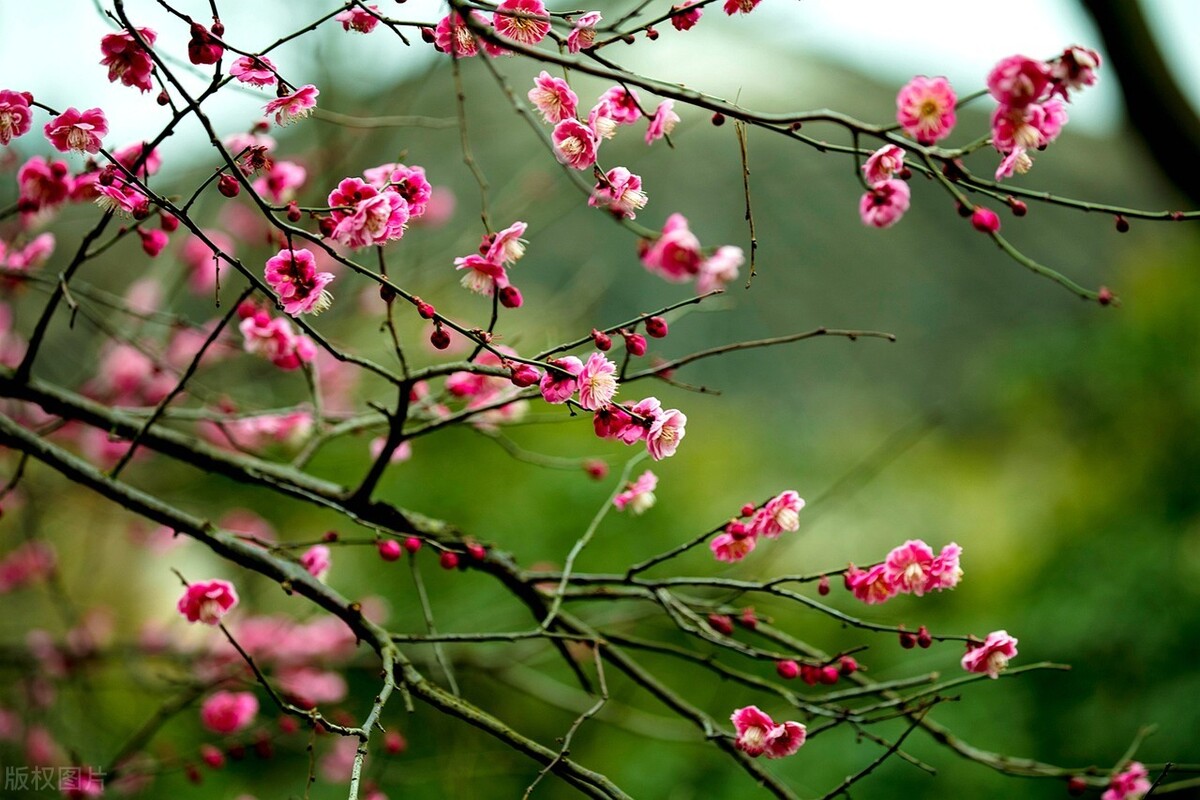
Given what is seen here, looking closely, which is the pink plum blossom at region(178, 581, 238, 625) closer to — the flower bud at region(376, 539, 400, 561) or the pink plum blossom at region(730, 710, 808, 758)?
the flower bud at region(376, 539, 400, 561)

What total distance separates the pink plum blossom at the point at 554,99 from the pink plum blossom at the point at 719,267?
0.46 metres

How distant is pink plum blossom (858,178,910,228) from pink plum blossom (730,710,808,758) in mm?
587

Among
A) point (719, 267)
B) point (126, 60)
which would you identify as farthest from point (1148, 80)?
point (126, 60)

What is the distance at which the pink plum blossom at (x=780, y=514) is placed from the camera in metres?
1.20

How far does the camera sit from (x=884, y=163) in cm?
104

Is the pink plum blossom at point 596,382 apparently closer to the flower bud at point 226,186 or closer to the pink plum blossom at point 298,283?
the pink plum blossom at point 298,283

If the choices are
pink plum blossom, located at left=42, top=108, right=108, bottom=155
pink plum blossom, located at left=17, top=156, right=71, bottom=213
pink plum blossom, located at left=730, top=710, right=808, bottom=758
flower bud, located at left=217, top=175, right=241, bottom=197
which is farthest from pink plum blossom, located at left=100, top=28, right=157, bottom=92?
pink plum blossom, located at left=730, top=710, right=808, bottom=758

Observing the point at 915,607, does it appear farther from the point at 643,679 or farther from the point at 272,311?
the point at 272,311

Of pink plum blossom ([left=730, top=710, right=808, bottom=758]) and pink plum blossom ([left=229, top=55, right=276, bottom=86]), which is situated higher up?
pink plum blossom ([left=229, top=55, right=276, bottom=86])

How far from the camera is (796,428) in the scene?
580cm

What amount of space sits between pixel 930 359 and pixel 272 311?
6002mm

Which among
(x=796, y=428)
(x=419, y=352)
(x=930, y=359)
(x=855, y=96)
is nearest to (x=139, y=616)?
(x=419, y=352)

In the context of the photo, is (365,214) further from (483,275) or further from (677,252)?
(677,252)

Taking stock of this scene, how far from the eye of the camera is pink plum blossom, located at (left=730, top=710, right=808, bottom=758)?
1122mm
